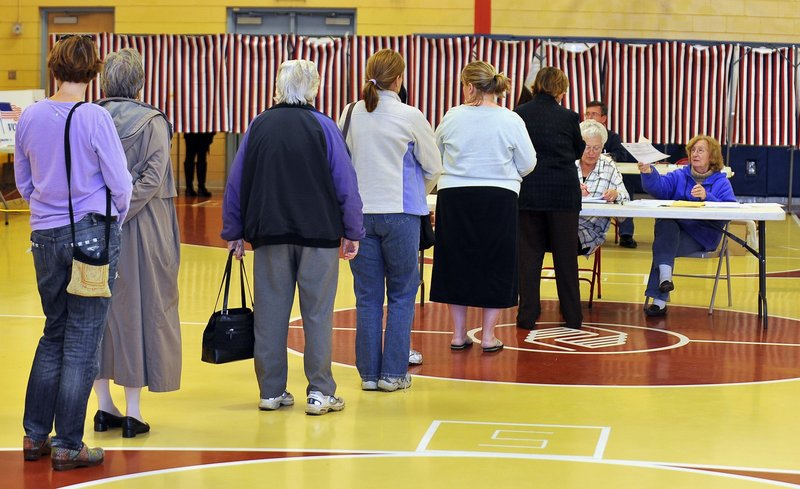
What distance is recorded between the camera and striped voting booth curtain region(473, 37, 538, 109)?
14688 mm

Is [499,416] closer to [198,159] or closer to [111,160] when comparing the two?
[111,160]

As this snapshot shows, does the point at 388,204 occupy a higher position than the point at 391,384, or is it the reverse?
the point at 388,204

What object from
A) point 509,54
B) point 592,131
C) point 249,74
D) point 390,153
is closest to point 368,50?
→ point 249,74

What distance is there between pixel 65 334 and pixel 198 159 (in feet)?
46.1

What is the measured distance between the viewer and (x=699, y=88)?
1494 cm

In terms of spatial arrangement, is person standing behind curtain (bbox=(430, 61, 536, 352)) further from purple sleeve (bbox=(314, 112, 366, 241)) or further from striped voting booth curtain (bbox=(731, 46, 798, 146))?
striped voting booth curtain (bbox=(731, 46, 798, 146))

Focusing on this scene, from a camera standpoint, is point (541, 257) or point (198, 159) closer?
point (541, 257)

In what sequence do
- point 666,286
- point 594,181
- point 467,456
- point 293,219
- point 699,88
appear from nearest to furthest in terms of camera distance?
point 467,456 → point 293,219 → point 666,286 → point 594,181 → point 699,88

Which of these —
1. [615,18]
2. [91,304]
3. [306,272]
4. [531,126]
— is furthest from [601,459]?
[615,18]

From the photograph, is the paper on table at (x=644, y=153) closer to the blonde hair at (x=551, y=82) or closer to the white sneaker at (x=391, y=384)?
the blonde hair at (x=551, y=82)

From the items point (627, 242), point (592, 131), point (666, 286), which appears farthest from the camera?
point (627, 242)

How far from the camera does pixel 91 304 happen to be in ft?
13.9

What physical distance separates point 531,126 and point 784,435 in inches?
107

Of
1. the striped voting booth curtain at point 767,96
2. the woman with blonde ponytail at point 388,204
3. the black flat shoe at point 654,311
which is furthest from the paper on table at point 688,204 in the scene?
the striped voting booth curtain at point 767,96
